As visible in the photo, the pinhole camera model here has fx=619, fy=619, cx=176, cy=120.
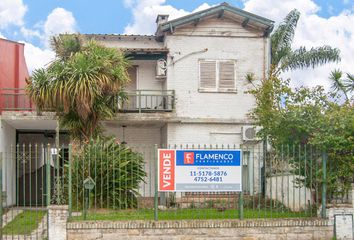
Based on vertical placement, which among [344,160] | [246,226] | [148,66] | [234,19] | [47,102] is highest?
[234,19]

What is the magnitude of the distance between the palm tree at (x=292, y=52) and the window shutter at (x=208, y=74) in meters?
4.80

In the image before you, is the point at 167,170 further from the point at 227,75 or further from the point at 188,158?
the point at 227,75

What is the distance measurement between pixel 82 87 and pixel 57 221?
20.2 ft

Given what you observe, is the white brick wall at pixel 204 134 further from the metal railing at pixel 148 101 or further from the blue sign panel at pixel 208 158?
the blue sign panel at pixel 208 158

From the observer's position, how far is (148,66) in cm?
2394

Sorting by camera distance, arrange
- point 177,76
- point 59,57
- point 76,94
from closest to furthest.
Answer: point 76,94, point 59,57, point 177,76

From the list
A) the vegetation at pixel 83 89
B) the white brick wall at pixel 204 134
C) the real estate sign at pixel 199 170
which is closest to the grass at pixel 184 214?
the real estate sign at pixel 199 170

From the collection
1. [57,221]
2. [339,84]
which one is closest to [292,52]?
[339,84]

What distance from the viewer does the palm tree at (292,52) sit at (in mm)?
26891

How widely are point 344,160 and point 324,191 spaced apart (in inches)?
35.9

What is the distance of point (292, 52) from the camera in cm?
2728

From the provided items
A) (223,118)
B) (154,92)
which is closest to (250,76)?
(223,118)

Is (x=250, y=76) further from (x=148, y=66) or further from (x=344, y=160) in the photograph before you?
(x=344, y=160)

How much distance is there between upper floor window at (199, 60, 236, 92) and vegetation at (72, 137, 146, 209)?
6.26 m
